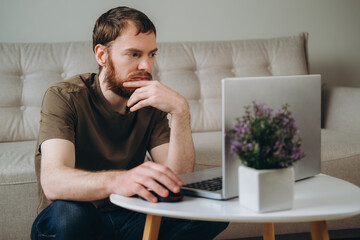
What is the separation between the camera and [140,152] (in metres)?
1.49

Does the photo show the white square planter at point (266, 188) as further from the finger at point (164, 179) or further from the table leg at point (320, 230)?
the table leg at point (320, 230)

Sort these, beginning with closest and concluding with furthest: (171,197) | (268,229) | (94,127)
A: 1. (171,197)
2. (268,229)
3. (94,127)

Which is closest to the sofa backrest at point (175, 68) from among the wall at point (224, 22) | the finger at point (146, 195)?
the wall at point (224, 22)

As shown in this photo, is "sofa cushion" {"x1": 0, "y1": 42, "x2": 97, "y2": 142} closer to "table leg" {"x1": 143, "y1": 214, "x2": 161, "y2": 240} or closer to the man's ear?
the man's ear

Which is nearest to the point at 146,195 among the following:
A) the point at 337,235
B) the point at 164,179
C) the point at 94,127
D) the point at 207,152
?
the point at 164,179

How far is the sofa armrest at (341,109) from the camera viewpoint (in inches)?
90.4

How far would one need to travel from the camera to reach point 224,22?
297 cm

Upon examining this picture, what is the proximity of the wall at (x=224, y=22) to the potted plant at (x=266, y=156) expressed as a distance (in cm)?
210

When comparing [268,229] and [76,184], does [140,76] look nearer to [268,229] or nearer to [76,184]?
[76,184]

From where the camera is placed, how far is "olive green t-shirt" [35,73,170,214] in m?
1.29

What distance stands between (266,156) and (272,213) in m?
0.11

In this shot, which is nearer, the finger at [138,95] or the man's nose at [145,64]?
the finger at [138,95]

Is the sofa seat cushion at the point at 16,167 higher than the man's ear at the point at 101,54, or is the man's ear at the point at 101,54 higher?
the man's ear at the point at 101,54

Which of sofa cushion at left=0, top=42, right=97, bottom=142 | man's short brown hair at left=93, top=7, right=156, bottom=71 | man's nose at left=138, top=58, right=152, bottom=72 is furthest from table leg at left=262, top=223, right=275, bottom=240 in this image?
sofa cushion at left=0, top=42, right=97, bottom=142
